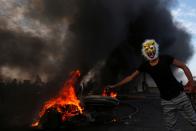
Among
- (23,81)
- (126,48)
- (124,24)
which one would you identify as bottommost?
(23,81)

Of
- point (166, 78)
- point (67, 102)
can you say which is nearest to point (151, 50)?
point (166, 78)

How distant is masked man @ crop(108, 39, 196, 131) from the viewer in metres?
5.16

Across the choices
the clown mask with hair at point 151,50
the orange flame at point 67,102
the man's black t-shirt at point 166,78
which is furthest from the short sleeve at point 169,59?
the orange flame at point 67,102

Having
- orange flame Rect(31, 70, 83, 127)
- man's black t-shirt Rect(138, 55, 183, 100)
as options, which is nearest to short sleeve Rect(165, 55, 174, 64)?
man's black t-shirt Rect(138, 55, 183, 100)

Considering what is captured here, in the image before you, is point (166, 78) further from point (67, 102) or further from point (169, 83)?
point (67, 102)

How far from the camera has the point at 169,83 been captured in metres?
5.16

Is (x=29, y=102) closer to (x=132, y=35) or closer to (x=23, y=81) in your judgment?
(x=23, y=81)

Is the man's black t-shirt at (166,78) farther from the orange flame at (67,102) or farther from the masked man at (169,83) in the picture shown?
the orange flame at (67,102)

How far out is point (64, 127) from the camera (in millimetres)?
9594

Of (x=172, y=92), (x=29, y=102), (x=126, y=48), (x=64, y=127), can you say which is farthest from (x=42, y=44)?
(x=172, y=92)

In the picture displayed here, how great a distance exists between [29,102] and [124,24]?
43.5ft

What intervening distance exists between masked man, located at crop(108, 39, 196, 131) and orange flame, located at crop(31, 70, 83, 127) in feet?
17.2

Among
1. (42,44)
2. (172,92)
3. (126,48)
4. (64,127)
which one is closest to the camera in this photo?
(172,92)

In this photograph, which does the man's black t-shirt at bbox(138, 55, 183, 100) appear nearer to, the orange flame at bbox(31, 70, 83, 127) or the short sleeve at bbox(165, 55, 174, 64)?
the short sleeve at bbox(165, 55, 174, 64)
